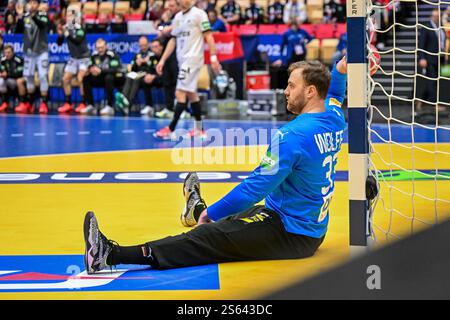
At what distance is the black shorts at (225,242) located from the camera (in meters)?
4.75

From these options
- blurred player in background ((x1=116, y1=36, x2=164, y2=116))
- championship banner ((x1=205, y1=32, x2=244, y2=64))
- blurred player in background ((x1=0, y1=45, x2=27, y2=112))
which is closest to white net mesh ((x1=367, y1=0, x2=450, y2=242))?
championship banner ((x1=205, y1=32, x2=244, y2=64))

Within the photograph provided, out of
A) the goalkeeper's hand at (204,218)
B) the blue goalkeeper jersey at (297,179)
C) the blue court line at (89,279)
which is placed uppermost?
the blue goalkeeper jersey at (297,179)

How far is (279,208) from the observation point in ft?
15.8

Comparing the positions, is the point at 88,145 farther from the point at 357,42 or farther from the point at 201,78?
the point at 357,42

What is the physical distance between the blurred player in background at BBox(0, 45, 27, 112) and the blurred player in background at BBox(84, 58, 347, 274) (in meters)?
16.0

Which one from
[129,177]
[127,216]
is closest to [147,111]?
[129,177]

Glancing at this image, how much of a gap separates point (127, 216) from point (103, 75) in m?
13.1

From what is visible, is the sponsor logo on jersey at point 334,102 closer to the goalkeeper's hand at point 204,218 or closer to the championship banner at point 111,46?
the goalkeeper's hand at point 204,218

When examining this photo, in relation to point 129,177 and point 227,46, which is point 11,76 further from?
point 129,177

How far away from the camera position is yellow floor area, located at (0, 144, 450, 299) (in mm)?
4445

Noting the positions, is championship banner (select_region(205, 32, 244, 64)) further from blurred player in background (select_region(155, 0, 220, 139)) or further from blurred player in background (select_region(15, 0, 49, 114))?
blurred player in background (select_region(155, 0, 220, 139))

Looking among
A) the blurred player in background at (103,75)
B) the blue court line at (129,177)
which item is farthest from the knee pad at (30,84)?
the blue court line at (129,177)

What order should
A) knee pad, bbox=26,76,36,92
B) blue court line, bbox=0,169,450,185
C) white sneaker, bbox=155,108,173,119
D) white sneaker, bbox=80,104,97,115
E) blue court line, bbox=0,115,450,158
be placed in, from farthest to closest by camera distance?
knee pad, bbox=26,76,36,92 → white sneaker, bbox=80,104,97,115 → white sneaker, bbox=155,108,173,119 → blue court line, bbox=0,115,450,158 → blue court line, bbox=0,169,450,185

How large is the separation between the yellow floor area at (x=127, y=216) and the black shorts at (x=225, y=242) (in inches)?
4.0
